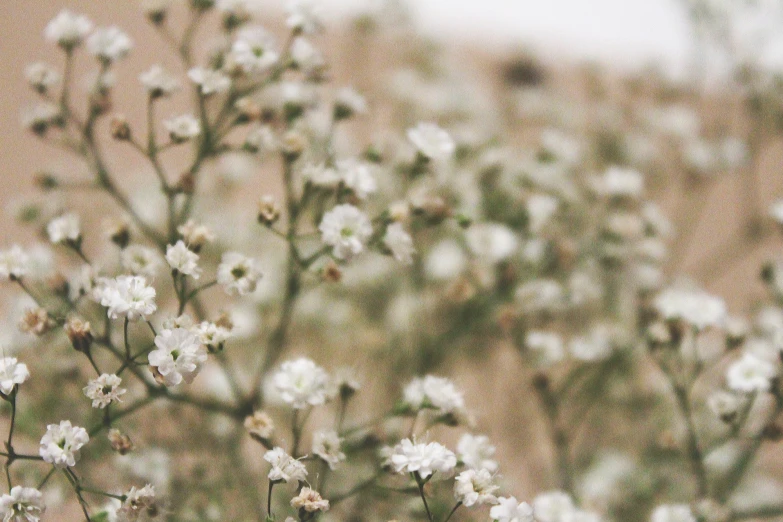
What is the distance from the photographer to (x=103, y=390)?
1.12ft

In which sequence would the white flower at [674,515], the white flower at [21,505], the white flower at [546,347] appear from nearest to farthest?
1. the white flower at [21,505]
2. the white flower at [674,515]
3. the white flower at [546,347]

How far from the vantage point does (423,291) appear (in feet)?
2.28

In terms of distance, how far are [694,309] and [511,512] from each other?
0.24 metres

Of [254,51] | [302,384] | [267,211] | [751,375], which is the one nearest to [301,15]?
[254,51]

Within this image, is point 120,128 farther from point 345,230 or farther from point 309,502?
point 309,502

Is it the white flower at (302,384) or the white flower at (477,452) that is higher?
the white flower at (302,384)

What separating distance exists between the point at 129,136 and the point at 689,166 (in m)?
0.60

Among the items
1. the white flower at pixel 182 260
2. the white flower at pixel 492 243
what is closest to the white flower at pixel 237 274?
the white flower at pixel 182 260

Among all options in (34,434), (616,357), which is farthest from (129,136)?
(616,357)

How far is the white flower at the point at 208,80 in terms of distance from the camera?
45 cm

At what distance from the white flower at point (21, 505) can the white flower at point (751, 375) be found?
14.9 inches

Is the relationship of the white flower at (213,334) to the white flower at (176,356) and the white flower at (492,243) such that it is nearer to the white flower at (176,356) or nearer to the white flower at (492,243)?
the white flower at (176,356)

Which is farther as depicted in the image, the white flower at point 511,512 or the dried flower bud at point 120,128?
the dried flower bud at point 120,128

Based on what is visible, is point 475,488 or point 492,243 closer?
point 475,488
